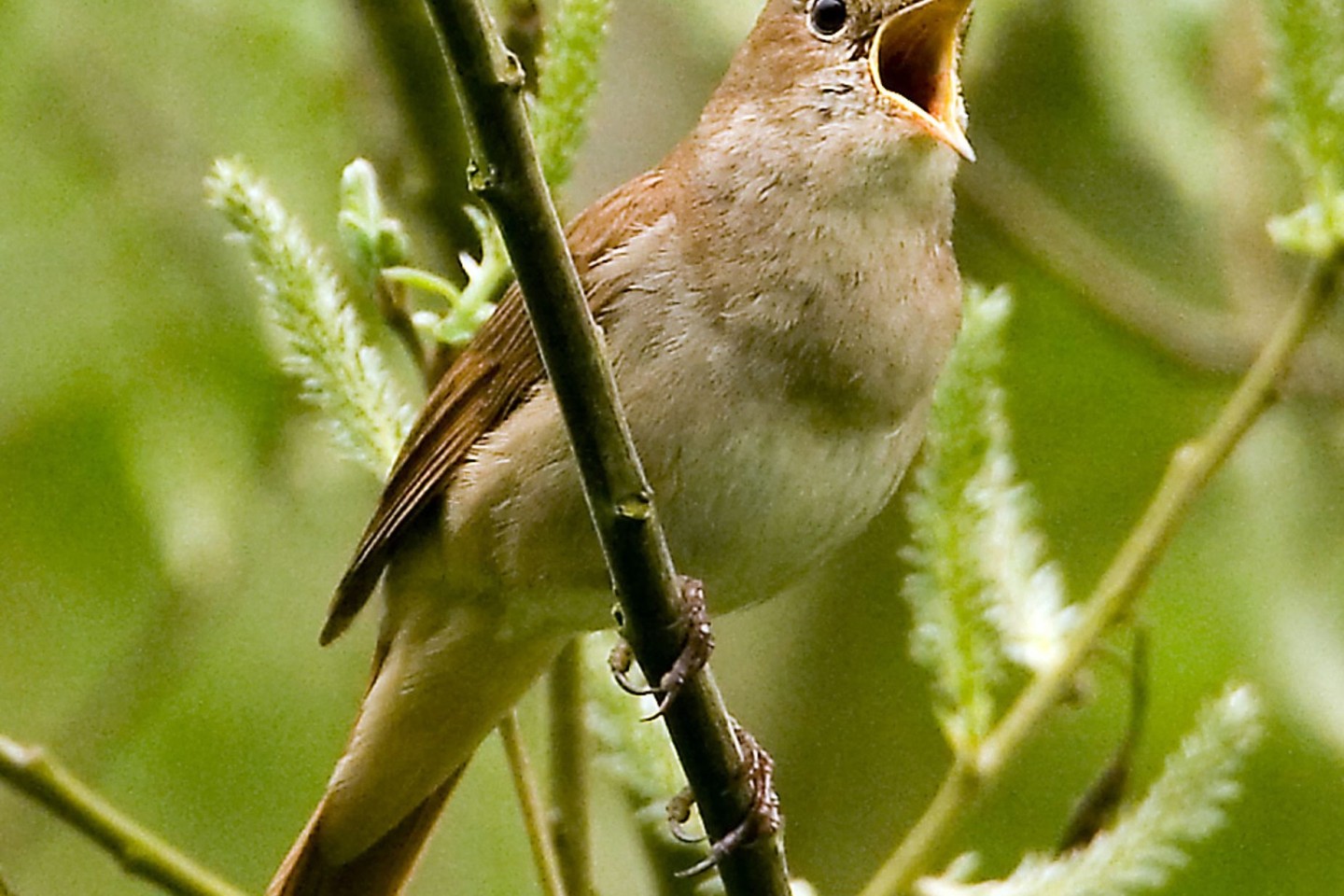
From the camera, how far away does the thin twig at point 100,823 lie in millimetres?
1844

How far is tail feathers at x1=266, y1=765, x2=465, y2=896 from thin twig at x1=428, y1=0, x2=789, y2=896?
3.26 feet

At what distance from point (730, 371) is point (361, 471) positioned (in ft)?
2.78

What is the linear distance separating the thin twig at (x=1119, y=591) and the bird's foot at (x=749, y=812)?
0.16 meters

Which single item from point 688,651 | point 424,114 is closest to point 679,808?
point 688,651

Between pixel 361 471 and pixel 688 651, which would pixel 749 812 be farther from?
pixel 361 471

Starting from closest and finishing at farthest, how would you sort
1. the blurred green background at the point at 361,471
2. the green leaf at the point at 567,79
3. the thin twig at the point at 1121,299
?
the green leaf at the point at 567,79, the blurred green background at the point at 361,471, the thin twig at the point at 1121,299

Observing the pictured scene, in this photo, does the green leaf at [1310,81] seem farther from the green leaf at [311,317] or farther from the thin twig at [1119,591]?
the green leaf at [311,317]

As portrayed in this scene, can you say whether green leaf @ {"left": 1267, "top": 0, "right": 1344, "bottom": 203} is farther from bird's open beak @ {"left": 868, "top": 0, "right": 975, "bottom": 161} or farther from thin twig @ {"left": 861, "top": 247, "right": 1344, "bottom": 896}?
bird's open beak @ {"left": 868, "top": 0, "right": 975, "bottom": 161}

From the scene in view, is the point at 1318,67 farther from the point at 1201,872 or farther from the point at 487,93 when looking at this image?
the point at 1201,872

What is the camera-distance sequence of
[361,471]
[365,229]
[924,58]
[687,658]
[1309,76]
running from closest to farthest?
[687,658]
[1309,76]
[365,229]
[924,58]
[361,471]

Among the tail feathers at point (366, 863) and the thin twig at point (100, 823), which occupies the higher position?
the thin twig at point (100, 823)

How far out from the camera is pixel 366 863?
9.18 feet

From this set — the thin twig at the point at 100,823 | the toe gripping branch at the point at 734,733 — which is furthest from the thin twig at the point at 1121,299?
the thin twig at the point at 100,823

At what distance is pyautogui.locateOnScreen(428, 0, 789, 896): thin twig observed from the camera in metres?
1.26
